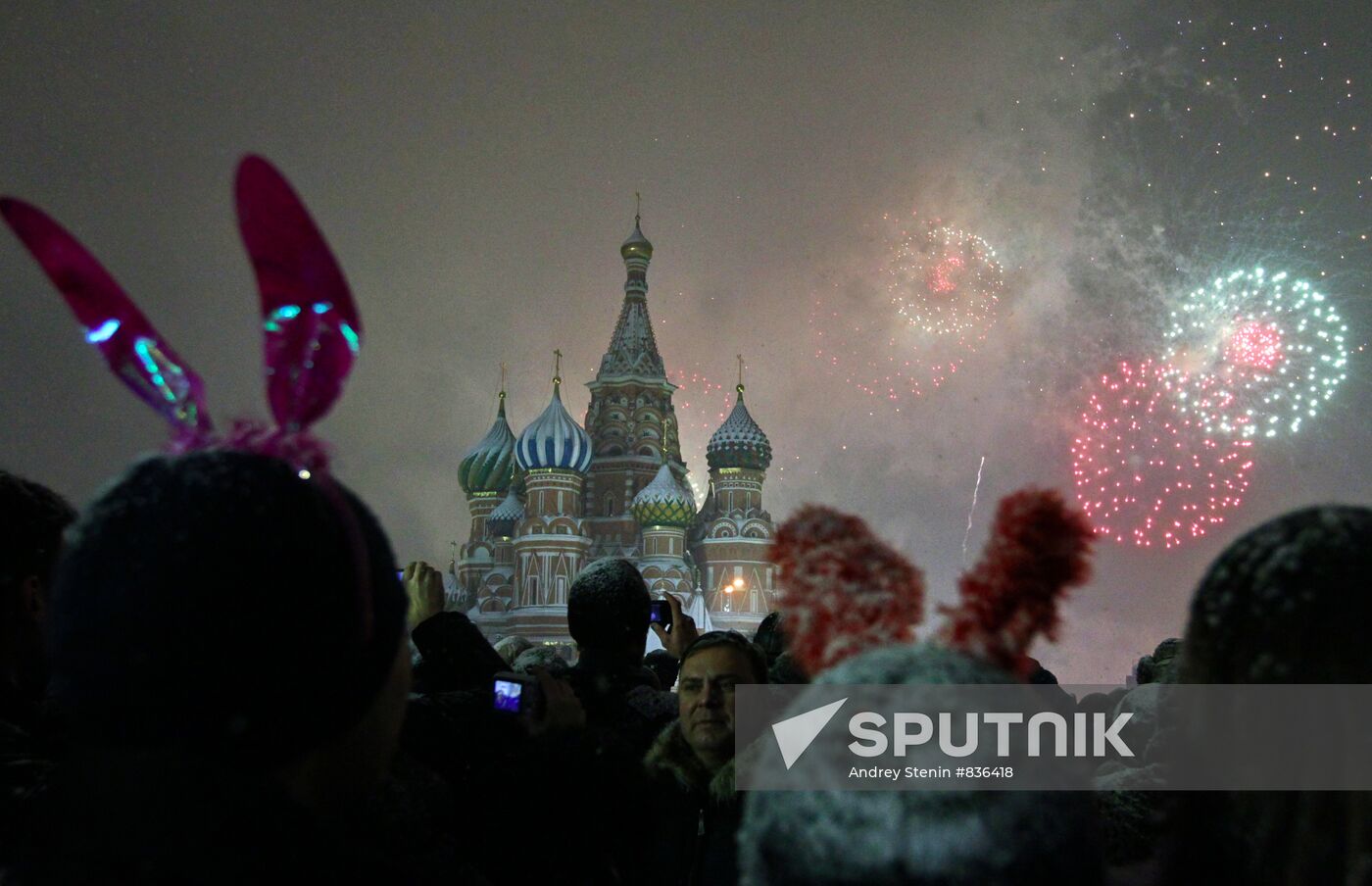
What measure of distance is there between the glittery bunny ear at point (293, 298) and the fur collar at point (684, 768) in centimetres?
173

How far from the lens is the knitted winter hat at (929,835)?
3.25 feet

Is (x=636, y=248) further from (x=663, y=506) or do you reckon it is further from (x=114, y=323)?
(x=114, y=323)

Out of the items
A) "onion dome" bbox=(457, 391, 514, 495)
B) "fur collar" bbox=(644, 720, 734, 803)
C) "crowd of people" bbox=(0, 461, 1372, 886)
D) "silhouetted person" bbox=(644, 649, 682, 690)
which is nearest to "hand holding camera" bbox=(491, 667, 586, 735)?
"fur collar" bbox=(644, 720, 734, 803)

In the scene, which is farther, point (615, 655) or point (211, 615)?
point (615, 655)

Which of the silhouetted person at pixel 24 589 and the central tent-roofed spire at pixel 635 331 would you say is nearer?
the silhouetted person at pixel 24 589

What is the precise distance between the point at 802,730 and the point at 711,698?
1758mm

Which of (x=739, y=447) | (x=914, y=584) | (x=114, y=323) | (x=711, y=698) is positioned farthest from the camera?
(x=739, y=447)

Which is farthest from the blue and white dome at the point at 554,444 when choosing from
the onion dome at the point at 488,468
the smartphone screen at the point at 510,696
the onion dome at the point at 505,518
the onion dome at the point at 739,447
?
the smartphone screen at the point at 510,696

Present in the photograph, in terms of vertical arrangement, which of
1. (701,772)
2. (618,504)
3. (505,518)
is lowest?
(701,772)

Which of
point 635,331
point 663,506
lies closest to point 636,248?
point 635,331

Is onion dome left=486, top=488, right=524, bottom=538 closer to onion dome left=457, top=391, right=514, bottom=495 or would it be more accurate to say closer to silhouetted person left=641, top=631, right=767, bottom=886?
onion dome left=457, top=391, right=514, bottom=495

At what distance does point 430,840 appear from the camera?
1.93 metres

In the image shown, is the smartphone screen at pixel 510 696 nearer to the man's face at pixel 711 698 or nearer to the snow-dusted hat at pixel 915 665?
the man's face at pixel 711 698

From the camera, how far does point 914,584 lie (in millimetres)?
1269
